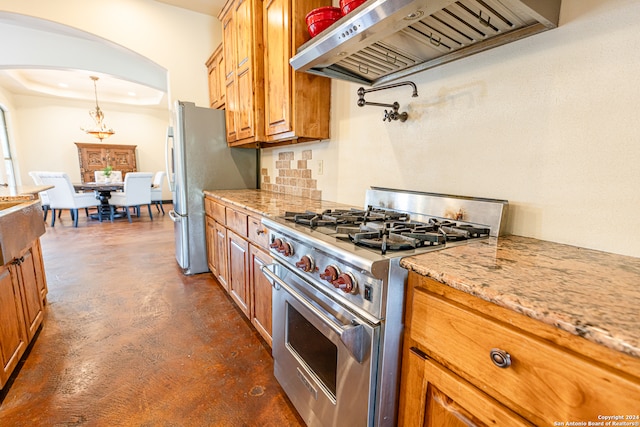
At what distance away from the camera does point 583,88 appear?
3.07 feet

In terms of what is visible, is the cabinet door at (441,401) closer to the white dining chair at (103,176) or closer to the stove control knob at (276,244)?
the stove control knob at (276,244)

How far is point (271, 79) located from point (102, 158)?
7701 mm

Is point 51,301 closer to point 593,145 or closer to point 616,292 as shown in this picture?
point 616,292

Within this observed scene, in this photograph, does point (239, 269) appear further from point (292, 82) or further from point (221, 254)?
point (292, 82)

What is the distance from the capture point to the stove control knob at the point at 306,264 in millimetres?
1074

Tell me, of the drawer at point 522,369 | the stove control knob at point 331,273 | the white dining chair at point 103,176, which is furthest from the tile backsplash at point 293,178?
the white dining chair at point 103,176

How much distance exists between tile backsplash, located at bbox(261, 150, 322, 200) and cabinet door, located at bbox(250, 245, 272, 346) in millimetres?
749

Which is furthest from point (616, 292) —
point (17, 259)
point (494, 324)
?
point (17, 259)

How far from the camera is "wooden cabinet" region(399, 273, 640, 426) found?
47 centimetres

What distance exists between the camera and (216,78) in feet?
11.1

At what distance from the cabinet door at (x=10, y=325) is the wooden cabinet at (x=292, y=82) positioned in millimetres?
1784

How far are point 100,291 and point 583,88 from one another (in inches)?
138

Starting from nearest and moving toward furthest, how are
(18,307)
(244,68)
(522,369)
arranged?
(522,369), (18,307), (244,68)

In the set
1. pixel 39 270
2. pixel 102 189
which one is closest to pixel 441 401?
pixel 39 270
